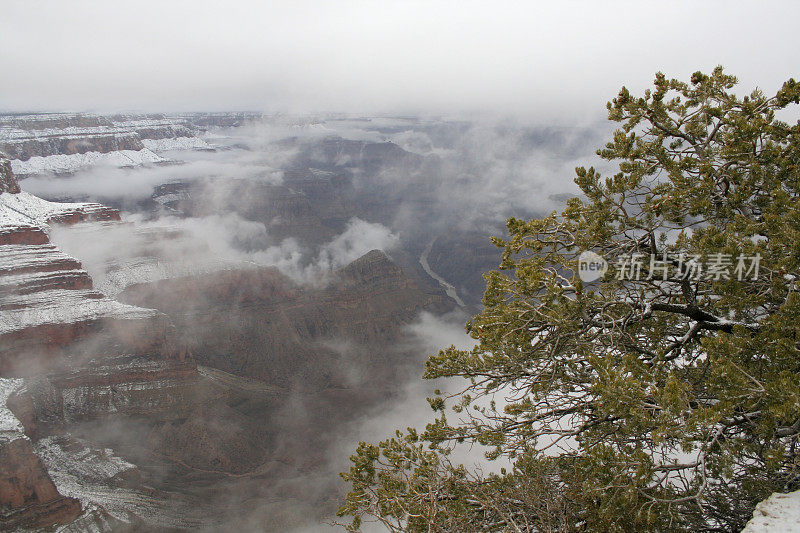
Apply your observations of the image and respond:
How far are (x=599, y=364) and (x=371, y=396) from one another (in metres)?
85.1

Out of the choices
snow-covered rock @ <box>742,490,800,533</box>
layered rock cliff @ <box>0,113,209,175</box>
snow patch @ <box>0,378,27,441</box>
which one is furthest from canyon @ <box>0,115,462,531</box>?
layered rock cliff @ <box>0,113,209,175</box>

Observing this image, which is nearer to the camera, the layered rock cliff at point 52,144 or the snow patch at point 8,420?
the snow patch at point 8,420

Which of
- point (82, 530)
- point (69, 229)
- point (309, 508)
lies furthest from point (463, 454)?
point (69, 229)

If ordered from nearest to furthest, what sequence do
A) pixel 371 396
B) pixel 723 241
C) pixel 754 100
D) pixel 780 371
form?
pixel 780 371 → pixel 723 241 → pixel 754 100 → pixel 371 396

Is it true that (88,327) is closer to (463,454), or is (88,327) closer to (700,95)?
(463,454)

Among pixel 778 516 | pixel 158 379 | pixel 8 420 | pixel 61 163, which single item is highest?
pixel 778 516

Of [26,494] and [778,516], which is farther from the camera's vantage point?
[26,494]

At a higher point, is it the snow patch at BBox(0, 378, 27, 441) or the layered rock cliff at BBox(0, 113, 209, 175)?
the layered rock cliff at BBox(0, 113, 209, 175)

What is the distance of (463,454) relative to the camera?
49062 millimetres
